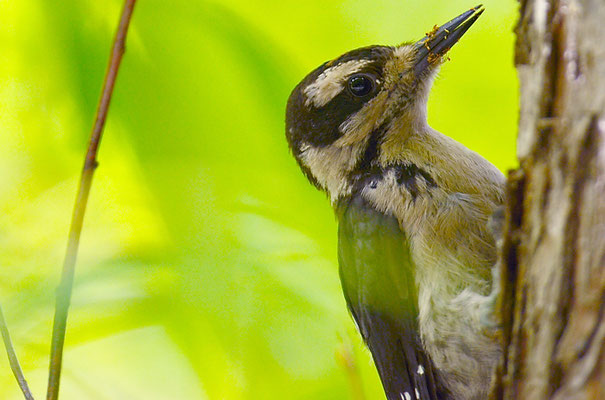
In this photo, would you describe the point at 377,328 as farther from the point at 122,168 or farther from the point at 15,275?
the point at 15,275

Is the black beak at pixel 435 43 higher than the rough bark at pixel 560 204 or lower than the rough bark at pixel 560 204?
higher

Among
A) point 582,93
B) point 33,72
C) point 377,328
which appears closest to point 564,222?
point 582,93

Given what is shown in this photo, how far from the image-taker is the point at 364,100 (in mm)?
2107

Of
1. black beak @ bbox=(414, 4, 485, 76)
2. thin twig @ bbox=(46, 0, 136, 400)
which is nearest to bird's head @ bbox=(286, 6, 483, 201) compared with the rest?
black beak @ bbox=(414, 4, 485, 76)

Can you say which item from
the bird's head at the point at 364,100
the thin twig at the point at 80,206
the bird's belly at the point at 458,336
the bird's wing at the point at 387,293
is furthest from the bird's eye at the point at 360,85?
the thin twig at the point at 80,206

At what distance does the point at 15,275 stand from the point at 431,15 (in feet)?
4.69

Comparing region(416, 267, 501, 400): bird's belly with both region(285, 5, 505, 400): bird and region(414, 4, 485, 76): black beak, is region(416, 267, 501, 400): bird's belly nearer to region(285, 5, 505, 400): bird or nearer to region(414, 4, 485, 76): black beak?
region(285, 5, 505, 400): bird

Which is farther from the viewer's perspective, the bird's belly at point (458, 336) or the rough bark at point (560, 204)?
the bird's belly at point (458, 336)

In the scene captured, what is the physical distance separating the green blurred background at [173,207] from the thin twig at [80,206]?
199 millimetres

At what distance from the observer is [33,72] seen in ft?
5.61

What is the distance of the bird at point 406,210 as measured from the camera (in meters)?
1.76

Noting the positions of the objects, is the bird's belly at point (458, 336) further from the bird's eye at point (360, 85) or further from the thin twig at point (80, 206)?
the thin twig at point (80, 206)

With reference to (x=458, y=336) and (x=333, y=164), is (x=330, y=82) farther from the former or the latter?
(x=458, y=336)

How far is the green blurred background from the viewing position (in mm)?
1588
